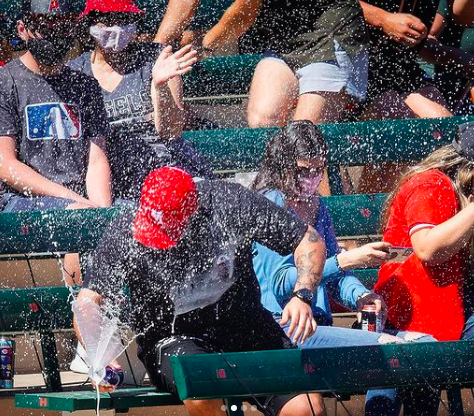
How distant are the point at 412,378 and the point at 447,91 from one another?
263 cm

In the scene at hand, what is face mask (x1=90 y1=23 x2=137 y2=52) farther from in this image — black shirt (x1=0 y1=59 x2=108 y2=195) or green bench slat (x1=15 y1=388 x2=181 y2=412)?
green bench slat (x1=15 y1=388 x2=181 y2=412)

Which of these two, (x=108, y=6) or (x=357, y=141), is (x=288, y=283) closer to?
(x=357, y=141)

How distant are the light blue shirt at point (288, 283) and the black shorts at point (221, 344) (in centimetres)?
13

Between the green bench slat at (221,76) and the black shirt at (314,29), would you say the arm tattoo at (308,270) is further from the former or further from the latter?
the green bench slat at (221,76)

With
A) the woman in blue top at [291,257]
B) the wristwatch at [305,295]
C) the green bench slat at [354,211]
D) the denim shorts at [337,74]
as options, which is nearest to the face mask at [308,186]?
the woman in blue top at [291,257]

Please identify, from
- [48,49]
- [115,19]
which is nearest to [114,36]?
[115,19]

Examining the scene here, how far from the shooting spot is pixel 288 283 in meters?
4.46

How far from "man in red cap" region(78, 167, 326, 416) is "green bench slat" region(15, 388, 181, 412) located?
7 cm

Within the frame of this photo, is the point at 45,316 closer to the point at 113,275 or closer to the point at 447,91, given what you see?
the point at 113,275

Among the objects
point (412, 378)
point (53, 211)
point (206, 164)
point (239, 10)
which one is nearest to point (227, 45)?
point (239, 10)

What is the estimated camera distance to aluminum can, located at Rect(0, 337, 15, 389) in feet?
16.8

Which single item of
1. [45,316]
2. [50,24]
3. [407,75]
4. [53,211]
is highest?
[50,24]

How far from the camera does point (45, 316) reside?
203 inches

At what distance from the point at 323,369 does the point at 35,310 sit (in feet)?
5.30
